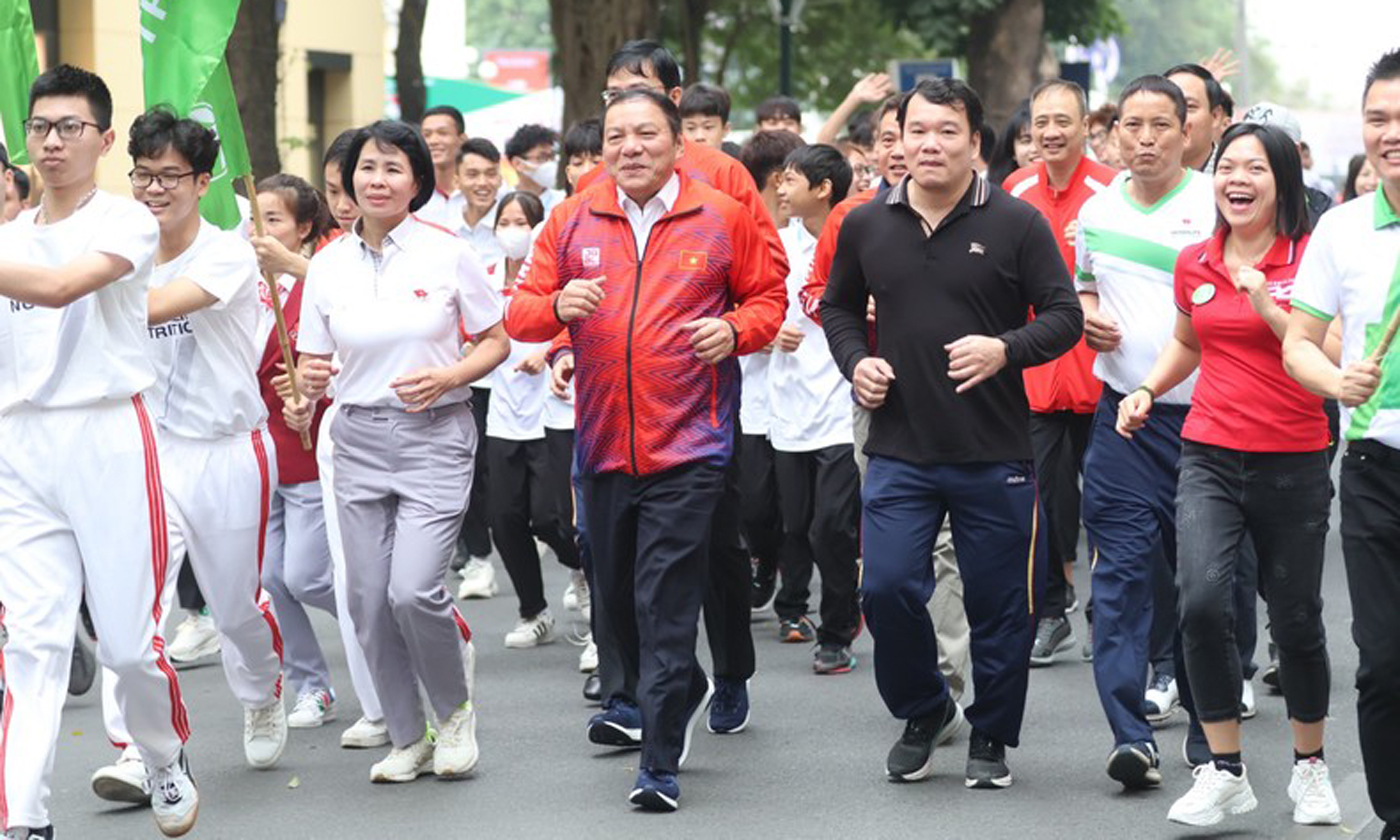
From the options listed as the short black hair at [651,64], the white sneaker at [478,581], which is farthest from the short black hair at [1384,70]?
the white sneaker at [478,581]

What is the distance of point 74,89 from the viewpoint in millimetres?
6996

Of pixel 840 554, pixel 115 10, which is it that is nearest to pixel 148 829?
pixel 840 554

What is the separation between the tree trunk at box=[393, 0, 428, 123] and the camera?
21297 mm

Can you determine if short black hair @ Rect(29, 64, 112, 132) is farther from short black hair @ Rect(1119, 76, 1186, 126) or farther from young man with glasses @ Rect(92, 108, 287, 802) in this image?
short black hair @ Rect(1119, 76, 1186, 126)

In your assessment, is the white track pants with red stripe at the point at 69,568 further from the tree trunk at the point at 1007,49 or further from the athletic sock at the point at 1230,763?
the tree trunk at the point at 1007,49

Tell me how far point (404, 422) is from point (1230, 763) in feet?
9.46

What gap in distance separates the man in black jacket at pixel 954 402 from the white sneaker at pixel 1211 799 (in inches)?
30.4

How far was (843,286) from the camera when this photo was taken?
7.91 m

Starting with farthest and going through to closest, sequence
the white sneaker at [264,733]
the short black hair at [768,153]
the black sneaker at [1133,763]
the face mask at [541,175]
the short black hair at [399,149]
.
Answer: the face mask at [541,175] → the short black hair at [768,153] → the white sneaker at [264,733] → the short black hair at [399,149] → the black sneaker at [1133,763]

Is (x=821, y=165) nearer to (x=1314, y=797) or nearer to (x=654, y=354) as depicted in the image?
(x=654, y=354)

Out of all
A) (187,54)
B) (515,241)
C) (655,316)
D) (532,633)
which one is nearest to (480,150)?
(515,241)

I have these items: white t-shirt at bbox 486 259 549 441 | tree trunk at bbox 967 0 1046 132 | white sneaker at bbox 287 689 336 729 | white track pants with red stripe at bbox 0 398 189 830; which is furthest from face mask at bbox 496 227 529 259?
tree trunk at bbox 967 0 1046 132

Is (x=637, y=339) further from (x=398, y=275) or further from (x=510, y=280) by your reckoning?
(x=510, y=280)

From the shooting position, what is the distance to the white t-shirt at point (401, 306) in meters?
7.94
